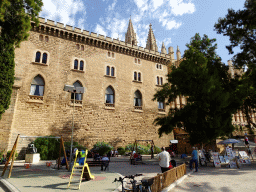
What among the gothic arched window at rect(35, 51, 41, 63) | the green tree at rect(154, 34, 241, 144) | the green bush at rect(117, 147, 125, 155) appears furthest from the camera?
the green bush at rect(117, 147, 125, 155)

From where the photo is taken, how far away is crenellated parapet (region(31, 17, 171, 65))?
19.7 meters

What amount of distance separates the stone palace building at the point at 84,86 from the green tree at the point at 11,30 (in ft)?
9.52

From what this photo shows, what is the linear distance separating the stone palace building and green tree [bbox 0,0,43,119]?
2901 mm

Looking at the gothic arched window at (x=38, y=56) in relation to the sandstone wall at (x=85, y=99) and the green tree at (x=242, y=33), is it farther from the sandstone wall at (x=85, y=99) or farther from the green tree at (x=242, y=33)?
the green tree at (x=242, y=33)

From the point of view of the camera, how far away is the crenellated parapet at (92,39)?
19663 millimetres

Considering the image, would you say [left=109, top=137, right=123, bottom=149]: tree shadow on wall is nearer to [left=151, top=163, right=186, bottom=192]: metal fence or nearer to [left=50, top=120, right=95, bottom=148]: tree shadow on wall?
[left=50, top=120, right=95, bottom=148]: tree shadow on wall

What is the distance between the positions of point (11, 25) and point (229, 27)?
16.1 m

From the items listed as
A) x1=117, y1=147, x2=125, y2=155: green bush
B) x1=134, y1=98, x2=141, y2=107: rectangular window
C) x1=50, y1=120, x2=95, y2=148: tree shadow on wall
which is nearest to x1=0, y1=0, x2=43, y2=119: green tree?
x1=50, y1=120, x2=95, y2=148: tree shadow on wall

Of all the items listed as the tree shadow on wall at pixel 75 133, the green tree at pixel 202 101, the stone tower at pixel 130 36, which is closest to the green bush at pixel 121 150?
the tree shadow on wall at pixel 75 133

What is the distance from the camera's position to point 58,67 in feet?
63.8

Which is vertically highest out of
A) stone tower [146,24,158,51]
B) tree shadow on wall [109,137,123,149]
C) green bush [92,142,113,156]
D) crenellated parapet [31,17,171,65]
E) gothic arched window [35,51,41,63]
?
stone tower [146,24,158,51]

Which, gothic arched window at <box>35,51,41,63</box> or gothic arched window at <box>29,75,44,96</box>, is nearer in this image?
gothic arched window at <box>29,75,44,96</box>

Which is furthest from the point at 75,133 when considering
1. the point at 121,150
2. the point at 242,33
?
the point at 242,33

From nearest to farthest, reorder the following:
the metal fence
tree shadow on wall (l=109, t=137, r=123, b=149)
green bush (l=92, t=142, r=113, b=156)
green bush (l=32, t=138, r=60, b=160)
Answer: the metal fence < green bush (l=32, t=138, r=60, b=160) < green bush (l=92, t=142, r=113, b=156) < tree shadow on wall (l=109, t=137, r=123, b=149)
